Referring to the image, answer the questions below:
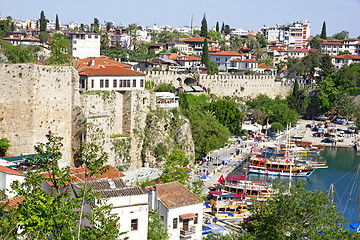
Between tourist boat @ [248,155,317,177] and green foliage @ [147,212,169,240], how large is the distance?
26983 millimetres

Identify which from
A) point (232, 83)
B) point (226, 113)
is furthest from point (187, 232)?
point (232, 83)

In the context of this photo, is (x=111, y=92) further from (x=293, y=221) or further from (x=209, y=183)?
(x=293, y=221)

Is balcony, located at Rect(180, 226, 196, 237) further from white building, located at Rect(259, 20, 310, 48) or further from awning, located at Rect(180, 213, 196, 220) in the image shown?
white building, located at Rect(259, 20, 310, 48)

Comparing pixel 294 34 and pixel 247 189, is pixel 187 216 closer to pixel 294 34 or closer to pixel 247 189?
pixel 247 189

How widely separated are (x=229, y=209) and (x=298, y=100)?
34145 mm

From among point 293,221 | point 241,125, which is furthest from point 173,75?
point 293,221

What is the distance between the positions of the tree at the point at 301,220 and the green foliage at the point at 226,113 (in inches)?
1202

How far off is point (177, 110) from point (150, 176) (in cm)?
1184

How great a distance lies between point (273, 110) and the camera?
5909 centimetres

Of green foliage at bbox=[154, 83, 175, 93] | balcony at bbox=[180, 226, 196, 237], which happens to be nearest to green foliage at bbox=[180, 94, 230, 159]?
green foliage at bbox=[154, 83, 175, 93]

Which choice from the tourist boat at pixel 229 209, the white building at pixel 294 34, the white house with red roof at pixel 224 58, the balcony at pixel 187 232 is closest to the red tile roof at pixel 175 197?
the balcony at pixel 187 232

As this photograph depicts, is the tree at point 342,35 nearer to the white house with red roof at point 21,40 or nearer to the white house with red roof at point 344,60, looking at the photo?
the white house with red roof at point 344,60

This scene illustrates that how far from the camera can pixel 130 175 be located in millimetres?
27578

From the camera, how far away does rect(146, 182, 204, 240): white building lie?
63.7 ft
